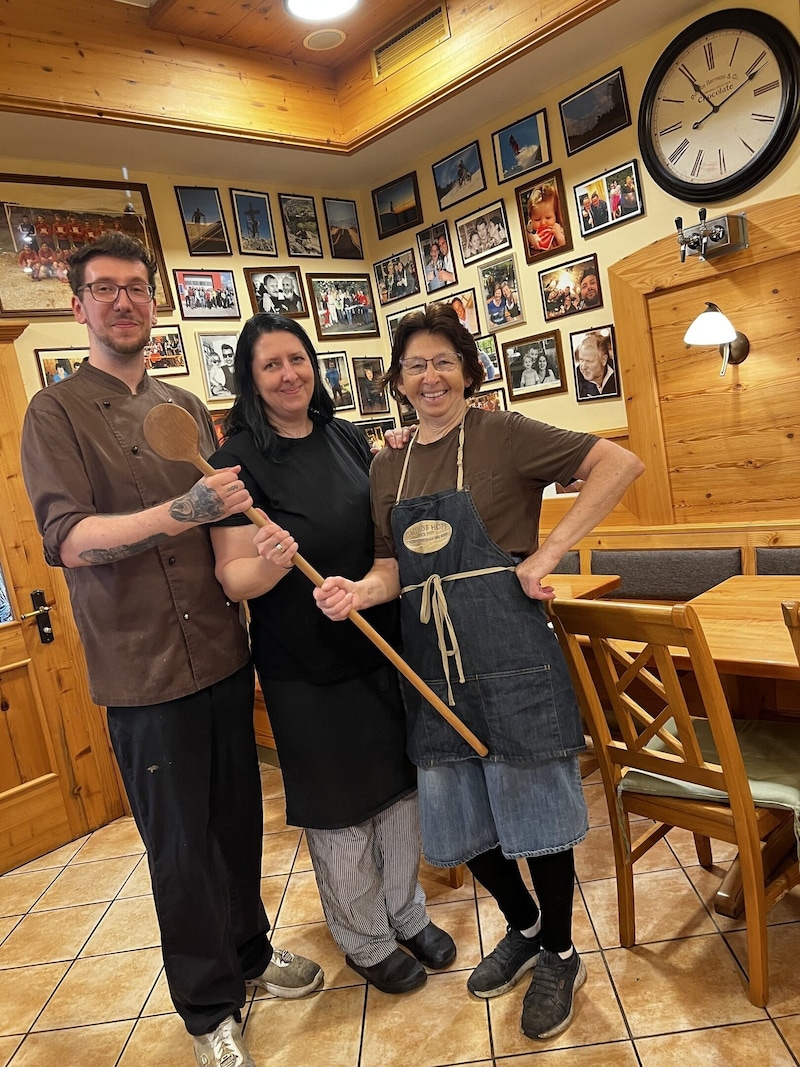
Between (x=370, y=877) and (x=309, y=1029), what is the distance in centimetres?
42

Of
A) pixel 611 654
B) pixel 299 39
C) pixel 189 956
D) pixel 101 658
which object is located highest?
pixel 299 39

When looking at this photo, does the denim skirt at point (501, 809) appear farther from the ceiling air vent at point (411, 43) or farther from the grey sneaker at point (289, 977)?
the ceiling air vent at point (411, 43)

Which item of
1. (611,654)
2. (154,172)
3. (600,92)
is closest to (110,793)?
(611,654)

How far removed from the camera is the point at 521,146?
3.96 m

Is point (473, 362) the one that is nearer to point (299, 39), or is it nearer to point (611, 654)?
point (611, 654)

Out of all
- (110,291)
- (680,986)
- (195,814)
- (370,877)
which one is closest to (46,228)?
(110,291)

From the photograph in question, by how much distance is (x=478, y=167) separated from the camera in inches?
163

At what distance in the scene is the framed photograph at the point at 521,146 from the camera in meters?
3.88

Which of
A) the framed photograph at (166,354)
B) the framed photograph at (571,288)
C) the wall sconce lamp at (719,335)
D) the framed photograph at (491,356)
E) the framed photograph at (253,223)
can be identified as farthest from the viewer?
the framed photograph at (491,356)

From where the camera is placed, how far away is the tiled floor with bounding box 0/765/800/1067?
5.87ft

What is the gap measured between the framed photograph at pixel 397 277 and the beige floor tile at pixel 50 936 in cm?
364

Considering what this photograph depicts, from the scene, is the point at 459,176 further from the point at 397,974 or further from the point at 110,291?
the point at 397,974

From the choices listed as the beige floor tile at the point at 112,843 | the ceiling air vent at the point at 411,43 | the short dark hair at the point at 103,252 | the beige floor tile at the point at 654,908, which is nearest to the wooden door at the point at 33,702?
the beige floor tile at the point at 112,843

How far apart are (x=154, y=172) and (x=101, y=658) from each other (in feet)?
10.3
